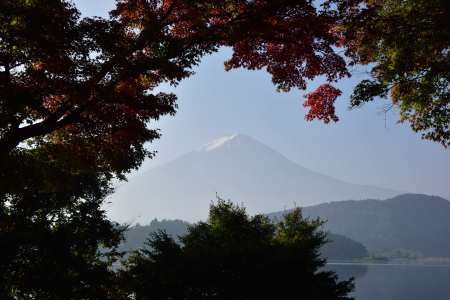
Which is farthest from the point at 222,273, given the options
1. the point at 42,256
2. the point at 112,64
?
the point at 112,64

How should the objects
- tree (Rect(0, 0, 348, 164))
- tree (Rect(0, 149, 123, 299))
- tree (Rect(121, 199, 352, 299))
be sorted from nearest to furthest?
tree (Rect(0, 0, 348, 164)) < tree (Rect(0, 149, 123, 299)) < tree (Rect(121, 199, 352, 299))

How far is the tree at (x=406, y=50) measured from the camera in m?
10.4

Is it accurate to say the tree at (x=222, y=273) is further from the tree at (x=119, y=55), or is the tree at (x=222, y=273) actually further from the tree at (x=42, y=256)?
the tree at (x=119, y=55)

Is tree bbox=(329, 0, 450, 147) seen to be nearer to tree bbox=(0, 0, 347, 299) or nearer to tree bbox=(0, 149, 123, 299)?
tree bbox=(0, 0, 347, 299)

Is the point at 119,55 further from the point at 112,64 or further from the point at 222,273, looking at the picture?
the point at 222,273

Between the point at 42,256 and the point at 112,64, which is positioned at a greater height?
the point at 112,64

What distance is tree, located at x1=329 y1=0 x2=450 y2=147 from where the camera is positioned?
1041 centimetres

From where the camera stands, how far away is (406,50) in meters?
11.1

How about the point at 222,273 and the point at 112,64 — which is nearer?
the point at 112,64

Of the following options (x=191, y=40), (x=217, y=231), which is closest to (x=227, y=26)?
(x=191, y=40)

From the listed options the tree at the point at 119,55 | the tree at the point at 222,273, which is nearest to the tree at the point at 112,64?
the tree at the point at 119,55

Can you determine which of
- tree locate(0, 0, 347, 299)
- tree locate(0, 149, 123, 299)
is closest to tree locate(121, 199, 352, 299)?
tree locate(0, 149, 123, 299)

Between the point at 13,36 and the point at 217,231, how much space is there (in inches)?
674

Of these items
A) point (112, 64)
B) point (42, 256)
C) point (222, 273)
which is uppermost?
point (112, 64)
